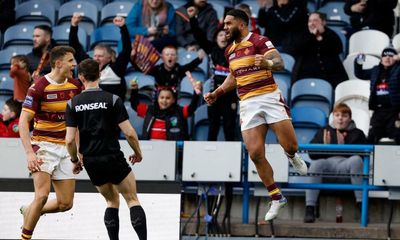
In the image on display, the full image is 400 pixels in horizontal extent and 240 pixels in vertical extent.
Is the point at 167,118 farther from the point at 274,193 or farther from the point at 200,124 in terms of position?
the point at 274,193

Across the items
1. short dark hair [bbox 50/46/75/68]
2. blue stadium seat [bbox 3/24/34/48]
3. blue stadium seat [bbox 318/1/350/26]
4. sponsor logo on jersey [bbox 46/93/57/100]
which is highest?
blue stadium seat [bbox 318/1/350/26]

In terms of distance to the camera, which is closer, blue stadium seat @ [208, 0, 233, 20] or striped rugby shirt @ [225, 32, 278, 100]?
striped rugby shirt @ [225, 32, 278, 100]

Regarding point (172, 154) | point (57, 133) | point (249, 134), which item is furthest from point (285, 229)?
point (57, 133)

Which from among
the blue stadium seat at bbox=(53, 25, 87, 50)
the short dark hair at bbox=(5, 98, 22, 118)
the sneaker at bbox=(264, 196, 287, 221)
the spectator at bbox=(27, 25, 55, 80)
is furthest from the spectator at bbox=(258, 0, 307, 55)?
the sneaker at bbox=(264, 196, 287, 221)

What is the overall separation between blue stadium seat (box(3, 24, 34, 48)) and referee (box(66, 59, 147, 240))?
684cm

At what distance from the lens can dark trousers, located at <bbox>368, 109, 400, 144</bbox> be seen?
573 inches

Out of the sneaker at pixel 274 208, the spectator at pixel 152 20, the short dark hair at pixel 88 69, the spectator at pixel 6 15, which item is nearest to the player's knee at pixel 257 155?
the sneaker at pixel 274 208

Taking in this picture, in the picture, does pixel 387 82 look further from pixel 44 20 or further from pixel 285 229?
pixel 44 20

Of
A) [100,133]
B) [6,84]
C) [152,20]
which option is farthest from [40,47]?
[100,133]

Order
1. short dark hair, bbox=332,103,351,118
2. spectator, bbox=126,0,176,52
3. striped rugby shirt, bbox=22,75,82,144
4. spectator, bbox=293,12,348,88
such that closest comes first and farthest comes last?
striped rugby shirt, bbox=22,75,82,144 → short dark hair, bbox=332,103,351,118 → spectator, bbox=293,12,348,88 → spectator, bbox=126,0,176,52

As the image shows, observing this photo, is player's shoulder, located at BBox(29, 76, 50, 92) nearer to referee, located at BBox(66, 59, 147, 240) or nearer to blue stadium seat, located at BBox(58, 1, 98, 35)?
referee, located at BBox(66, 59, 147, 240)

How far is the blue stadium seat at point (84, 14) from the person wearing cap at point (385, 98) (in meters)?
5.00

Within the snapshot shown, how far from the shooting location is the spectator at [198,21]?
1645cm

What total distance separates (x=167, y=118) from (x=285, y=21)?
→ 267cm
